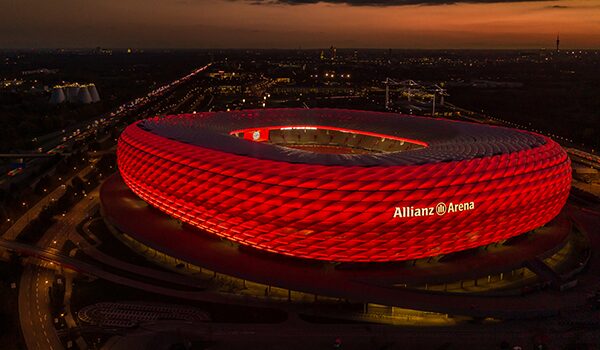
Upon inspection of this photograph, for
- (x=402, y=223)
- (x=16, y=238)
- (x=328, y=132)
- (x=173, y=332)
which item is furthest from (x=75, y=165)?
(x=402, y=223)

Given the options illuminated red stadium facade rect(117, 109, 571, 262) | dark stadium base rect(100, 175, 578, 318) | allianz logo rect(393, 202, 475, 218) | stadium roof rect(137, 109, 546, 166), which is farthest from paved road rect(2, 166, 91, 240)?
allianz logo rect(393, 202, 475, 218)

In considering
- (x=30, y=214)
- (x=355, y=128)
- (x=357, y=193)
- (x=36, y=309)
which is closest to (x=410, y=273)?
(x=357, y=193)

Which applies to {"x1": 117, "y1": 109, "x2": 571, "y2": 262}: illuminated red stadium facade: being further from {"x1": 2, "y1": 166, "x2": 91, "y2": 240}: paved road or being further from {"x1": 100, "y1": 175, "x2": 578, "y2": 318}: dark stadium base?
{"x1": 2, "y1": 166, "x2": 91, "y2": 240}: paved road

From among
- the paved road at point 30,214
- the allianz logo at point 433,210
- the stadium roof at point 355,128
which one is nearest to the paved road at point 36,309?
Result: the paved road at point 30,214

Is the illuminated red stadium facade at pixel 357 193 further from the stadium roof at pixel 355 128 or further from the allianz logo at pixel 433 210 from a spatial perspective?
the stadium roof at pixel 355 128

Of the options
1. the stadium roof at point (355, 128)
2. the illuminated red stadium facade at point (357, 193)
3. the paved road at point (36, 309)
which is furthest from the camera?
the stadium roof at point (355, 128)

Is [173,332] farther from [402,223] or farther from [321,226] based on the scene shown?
[402,223]

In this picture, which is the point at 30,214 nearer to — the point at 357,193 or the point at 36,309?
the point at 36,309

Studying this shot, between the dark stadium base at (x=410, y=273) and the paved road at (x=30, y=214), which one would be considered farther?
the paved road at (x=30, y=214)
